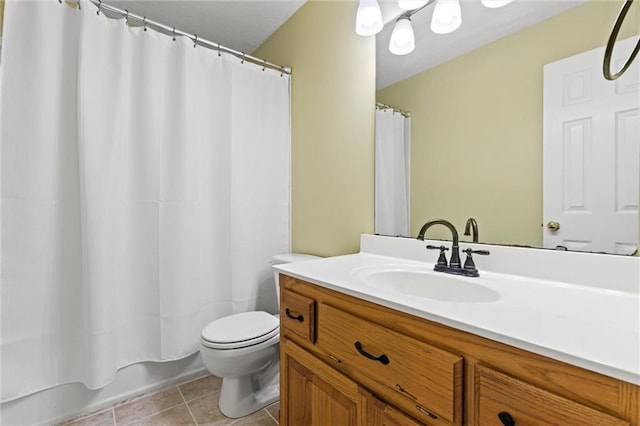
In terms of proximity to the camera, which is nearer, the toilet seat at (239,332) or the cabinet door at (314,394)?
the cabinet door at (314,394)

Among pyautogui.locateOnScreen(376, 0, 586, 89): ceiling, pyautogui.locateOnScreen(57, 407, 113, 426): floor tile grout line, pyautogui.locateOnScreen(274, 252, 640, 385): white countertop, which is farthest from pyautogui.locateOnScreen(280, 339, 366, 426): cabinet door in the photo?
pyautogui.locateOnScreen(376, 0, 586, 89): ceiling

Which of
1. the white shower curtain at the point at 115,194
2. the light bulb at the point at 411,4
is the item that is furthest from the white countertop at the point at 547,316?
the light bulb at the point at 411,4

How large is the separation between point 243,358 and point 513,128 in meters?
1.50

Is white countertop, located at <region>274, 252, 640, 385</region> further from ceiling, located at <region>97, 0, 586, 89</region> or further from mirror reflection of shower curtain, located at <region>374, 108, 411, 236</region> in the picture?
ceiling, located at <region>97, 0, 586, 89</region>

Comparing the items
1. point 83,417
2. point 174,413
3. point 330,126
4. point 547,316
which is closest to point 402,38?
point 330,126

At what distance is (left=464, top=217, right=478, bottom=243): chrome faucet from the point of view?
1154 millimetres

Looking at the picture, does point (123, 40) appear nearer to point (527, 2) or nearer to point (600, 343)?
point (527, 2)

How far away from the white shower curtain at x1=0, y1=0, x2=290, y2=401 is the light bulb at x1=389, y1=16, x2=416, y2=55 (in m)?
0.95

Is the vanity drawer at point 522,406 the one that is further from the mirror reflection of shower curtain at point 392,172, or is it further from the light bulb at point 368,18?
the light bulb at point 368,18

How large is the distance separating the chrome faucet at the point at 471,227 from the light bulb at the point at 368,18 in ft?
3.40

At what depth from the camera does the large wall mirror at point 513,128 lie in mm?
872

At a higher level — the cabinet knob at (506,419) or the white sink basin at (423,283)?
the white sink basin at (423,283)

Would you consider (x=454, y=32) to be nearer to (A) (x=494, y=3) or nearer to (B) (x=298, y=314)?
(A) (x=494, y=3)

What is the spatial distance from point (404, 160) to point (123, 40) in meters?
1.56
